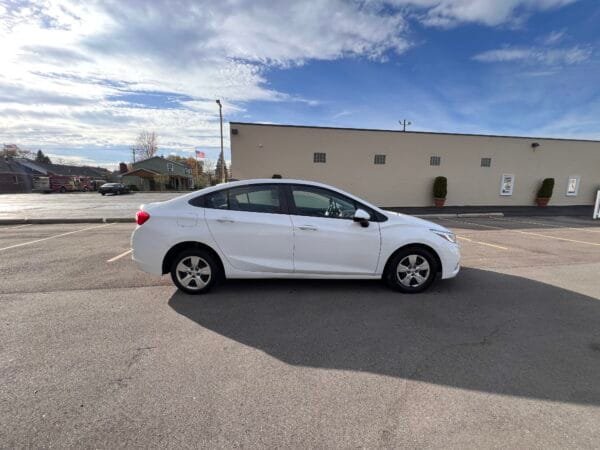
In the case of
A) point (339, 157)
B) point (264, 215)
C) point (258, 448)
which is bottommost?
point (258, 448)

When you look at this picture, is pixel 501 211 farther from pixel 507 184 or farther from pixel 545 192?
pixel 545 192

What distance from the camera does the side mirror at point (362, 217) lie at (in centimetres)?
398

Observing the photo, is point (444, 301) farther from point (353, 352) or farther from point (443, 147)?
point (443, 147)

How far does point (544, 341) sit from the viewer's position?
122 inches

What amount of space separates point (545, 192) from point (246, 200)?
2242 cm

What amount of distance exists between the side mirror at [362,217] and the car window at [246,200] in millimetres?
1068

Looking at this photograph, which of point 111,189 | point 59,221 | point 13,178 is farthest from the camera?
point 13,178

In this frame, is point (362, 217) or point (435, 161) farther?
point (435, 161)

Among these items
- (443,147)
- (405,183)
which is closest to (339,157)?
(405,183)

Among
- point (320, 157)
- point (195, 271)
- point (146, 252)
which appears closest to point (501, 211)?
point (320, 157)

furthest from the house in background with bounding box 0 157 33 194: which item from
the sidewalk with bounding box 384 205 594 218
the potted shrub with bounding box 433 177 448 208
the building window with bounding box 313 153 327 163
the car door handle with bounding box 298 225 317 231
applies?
the car door handle with bounding box 298 225 317 231

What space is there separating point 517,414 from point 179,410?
2449 millimetres

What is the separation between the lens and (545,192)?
1894 centimetres

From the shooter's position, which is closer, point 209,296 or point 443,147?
point 209,296
